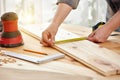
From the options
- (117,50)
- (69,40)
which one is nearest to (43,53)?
(69,40)

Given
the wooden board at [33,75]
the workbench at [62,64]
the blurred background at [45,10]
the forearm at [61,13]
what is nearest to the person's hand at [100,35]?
the workbench at [62,64]

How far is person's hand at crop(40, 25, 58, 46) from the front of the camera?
51.3 inches

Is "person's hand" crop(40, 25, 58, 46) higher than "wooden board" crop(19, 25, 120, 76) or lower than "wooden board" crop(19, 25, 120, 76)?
higher

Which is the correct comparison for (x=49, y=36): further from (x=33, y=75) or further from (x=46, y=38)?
(x=33, y=75)

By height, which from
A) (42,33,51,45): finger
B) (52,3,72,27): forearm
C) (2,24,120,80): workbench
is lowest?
(2,24,120,80): workbench

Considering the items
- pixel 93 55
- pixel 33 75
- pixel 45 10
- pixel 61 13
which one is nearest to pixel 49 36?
pixel 61 13

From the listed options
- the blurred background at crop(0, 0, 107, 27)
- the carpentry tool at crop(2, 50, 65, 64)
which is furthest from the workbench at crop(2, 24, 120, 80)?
the blurred background at crop(0, 0, 107, 27)

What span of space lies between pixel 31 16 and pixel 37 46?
2.51ft

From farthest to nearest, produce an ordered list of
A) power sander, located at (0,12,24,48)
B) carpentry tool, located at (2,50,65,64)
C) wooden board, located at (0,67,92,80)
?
1. power sander, located at (0,12,24,48)
2. carpentry tool, located at (2,50,65,64)
3. wooden board, located at (0,67,92,80)

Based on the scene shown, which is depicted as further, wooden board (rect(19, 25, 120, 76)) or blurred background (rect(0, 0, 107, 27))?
blurred background (rect(0, 0, 107, 27))

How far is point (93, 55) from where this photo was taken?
44.4 inches

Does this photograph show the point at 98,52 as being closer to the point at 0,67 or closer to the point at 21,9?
the point at 0,67

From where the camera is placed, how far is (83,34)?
150 centimetres

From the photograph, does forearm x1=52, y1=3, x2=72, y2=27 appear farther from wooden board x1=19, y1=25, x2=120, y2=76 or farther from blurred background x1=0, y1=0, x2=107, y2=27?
blurred background x1=0, y1=0, x2=107, y2=27
